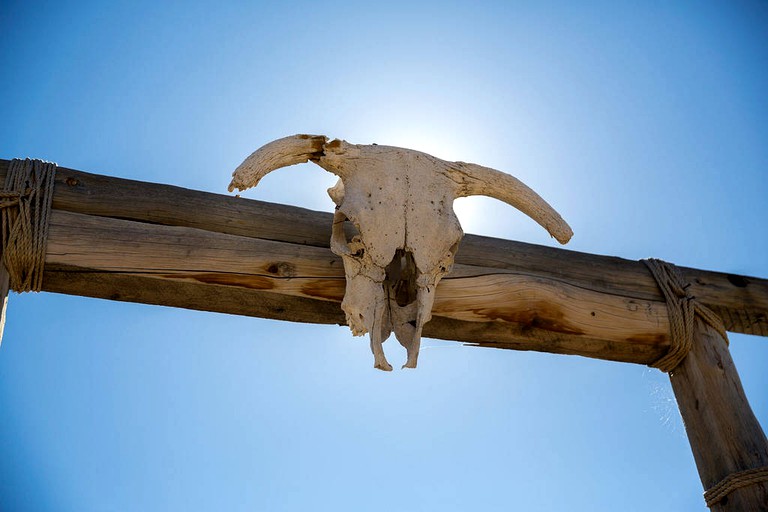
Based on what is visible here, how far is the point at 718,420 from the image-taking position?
3.69 m

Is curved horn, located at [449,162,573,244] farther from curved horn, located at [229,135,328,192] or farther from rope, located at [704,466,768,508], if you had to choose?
rope, located at [704,466,768,508]

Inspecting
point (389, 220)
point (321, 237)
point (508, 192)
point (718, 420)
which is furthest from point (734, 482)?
point (321, 237)

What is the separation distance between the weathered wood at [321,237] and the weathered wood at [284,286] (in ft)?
0.34


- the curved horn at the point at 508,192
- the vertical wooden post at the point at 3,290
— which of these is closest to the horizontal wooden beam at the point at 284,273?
the vertical wooden post at the point at 3,290

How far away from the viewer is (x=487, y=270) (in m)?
3.62

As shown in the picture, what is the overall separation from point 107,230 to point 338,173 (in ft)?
3.02

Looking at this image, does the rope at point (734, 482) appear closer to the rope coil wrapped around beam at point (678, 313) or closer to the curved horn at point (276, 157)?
the rope coil wrapped around beam at point (678, 313)

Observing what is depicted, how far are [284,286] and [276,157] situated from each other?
0.52 metres

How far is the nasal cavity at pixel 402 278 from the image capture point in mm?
3328

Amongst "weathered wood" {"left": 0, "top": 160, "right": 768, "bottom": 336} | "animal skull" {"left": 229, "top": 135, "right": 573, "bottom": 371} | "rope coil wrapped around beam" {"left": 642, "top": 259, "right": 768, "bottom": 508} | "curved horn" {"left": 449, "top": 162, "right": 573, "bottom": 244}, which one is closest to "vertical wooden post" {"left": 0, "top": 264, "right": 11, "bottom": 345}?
"weathered wood" {"left": 0, "top": 160, "right": 768, "bottom": 336}

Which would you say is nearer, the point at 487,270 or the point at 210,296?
the point at 210,296

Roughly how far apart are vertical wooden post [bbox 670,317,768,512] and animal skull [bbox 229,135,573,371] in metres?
0.97

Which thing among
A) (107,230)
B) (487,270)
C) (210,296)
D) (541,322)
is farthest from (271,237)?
(541,322)

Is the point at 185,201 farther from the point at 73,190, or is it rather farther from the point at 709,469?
the point at 709,469
